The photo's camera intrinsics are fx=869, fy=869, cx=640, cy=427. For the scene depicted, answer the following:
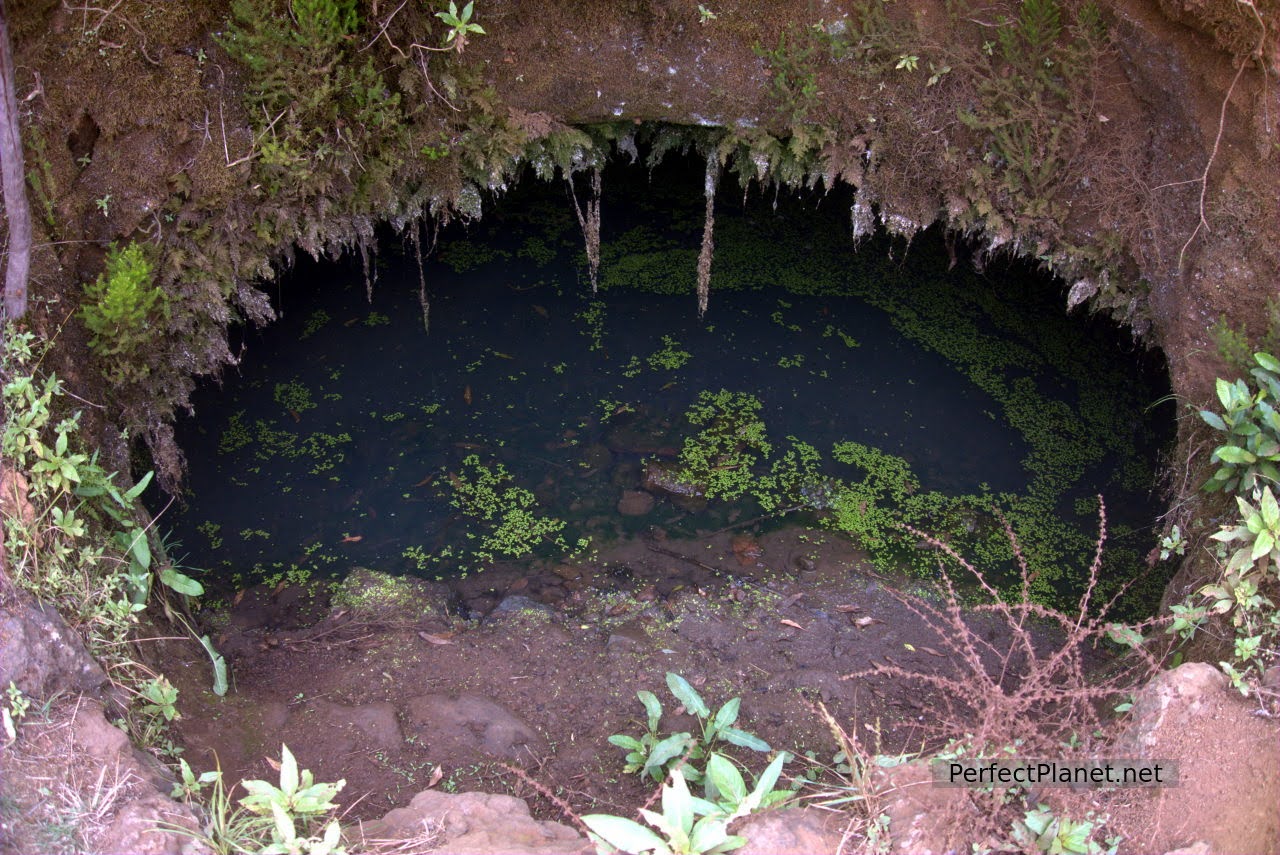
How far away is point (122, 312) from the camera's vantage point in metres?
3.08

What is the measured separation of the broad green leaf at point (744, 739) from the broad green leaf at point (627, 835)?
80 cm

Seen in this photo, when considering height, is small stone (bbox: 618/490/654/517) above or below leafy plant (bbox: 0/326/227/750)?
below

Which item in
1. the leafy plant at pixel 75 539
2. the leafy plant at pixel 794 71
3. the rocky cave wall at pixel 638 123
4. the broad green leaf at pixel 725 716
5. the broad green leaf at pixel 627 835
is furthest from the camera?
the leafy plant at pixel 794 71

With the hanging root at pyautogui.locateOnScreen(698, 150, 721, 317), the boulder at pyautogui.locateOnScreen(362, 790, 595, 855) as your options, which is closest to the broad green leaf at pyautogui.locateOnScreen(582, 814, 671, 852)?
the boulder at pyautogui.locateOnScreen(362, 790, 595, 855)

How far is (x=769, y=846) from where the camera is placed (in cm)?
205

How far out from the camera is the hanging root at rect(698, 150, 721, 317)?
170 inches

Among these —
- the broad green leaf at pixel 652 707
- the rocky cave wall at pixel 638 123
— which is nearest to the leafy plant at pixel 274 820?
the broad green leaf at pixel 652 707

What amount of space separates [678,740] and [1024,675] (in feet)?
4.59

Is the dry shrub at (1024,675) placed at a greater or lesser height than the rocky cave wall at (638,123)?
lesser

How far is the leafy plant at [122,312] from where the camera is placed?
10.0 feet

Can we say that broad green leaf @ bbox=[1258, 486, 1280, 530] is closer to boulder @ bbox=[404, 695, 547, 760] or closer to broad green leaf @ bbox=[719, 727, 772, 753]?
broad green leaf @ bbox=[719, 727, 772, 753]

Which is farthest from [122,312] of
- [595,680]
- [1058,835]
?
[1058,835]

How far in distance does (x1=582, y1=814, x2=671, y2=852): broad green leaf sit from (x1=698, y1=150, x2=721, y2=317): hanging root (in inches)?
118

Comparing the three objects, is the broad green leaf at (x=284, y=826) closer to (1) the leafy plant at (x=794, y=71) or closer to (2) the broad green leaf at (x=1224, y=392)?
(2) the broad green leaf at (x=1224, y=392)
